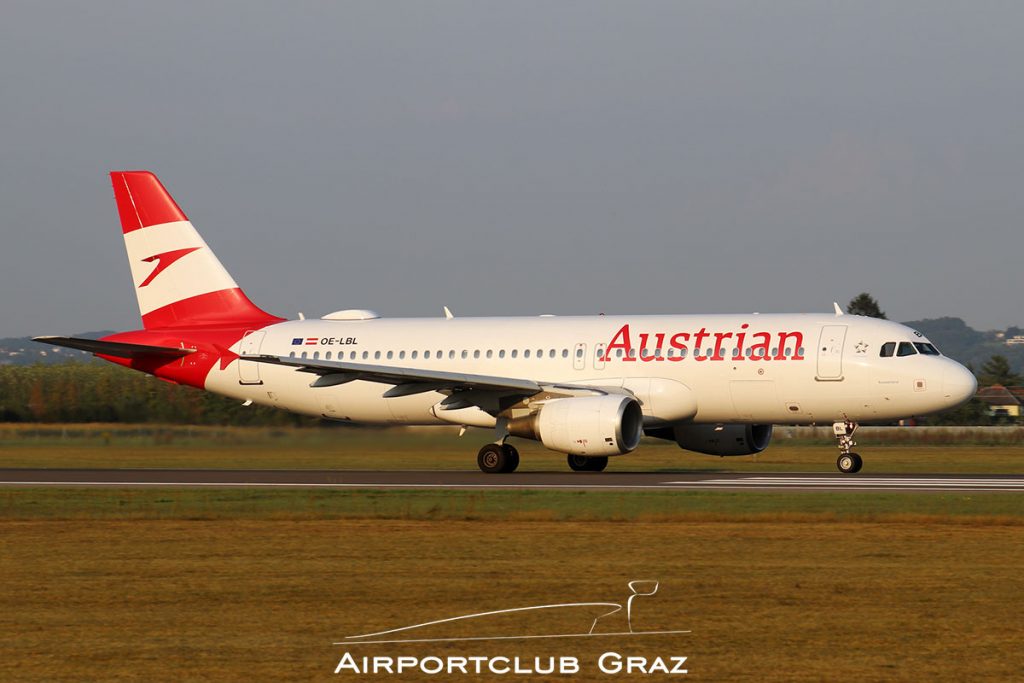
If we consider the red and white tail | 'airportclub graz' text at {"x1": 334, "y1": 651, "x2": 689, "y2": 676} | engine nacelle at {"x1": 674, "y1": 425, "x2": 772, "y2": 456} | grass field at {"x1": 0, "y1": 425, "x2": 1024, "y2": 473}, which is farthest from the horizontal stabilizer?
'airportclub graz' text at {"x1": 334, "y1": 651, "x2": 689, "y2": 676}

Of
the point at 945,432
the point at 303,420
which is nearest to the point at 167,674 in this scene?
the point at 303,420

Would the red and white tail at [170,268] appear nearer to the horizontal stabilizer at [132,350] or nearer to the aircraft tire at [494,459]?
the horizontal stabilizer at [132,350]

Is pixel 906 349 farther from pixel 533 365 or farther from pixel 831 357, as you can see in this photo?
pixel 533 365

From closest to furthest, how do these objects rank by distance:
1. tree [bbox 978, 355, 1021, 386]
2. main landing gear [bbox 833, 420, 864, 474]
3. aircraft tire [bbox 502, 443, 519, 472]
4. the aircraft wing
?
1. main landing gear [bbox 833, 420, 864, 474]
2. the aircraft wing
3. aircraft tire [bbox 502, 443, 519, 472]
4. tree [bbox 978, 355, 1021, 386]

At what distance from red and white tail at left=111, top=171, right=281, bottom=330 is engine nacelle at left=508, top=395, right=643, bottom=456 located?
36.8 ft

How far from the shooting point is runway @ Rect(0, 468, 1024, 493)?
87.0ft

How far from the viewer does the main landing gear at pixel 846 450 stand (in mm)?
31797

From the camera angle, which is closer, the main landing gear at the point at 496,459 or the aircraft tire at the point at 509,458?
the main landing gear at the point at 496,459

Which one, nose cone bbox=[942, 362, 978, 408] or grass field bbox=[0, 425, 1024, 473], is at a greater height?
nose cone bbox=[942, 362, 978, 408]

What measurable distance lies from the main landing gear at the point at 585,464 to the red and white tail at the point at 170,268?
10086mm

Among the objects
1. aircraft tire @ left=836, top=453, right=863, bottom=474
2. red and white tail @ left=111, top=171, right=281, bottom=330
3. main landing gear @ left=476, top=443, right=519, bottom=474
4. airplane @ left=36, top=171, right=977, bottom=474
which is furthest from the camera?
red and white tail @ left=111, top=171, right=281, bottom=330

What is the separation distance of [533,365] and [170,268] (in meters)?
11.6

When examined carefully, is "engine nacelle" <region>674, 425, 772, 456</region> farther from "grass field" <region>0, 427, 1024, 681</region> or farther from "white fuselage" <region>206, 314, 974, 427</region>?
"grass field" <region>0, 427, 1024, 681</region>

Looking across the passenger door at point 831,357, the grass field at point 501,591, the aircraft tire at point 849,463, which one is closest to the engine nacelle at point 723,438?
the aircraft tire at point 849,463
